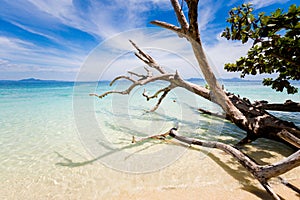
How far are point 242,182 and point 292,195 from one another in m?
0.67

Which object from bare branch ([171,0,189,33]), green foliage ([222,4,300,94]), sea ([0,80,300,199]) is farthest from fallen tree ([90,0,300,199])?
green foliage ([222,4,300,94])

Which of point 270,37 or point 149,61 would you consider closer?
point 270,37

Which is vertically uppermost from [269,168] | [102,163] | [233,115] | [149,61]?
[149,61]

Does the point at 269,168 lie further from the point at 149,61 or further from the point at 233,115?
the point at 149,61

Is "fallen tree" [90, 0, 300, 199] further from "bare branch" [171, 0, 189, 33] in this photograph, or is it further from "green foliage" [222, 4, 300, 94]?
"green foliage" [222, 4, 300, 94]

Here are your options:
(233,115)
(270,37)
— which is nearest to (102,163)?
(233,115)

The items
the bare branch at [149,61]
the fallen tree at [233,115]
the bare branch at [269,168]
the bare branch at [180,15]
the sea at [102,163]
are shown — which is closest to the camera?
the bare branch at [269,168]

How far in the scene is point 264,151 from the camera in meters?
4.10

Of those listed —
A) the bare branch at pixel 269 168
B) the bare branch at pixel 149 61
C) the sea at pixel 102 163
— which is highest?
the bare branch at pixel 149 61

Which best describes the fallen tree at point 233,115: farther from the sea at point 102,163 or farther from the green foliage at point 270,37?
the green foliage at point 270,37

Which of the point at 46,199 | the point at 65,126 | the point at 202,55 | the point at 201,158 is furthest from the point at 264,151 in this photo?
the point at 65,126

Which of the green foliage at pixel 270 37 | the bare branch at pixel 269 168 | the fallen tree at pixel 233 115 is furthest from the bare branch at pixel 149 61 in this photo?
the bare branch at pixel 269 168

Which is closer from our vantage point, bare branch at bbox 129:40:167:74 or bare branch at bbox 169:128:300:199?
bare branch at bbox 169:128:300:199

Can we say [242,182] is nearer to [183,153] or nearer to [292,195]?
[292,195]
